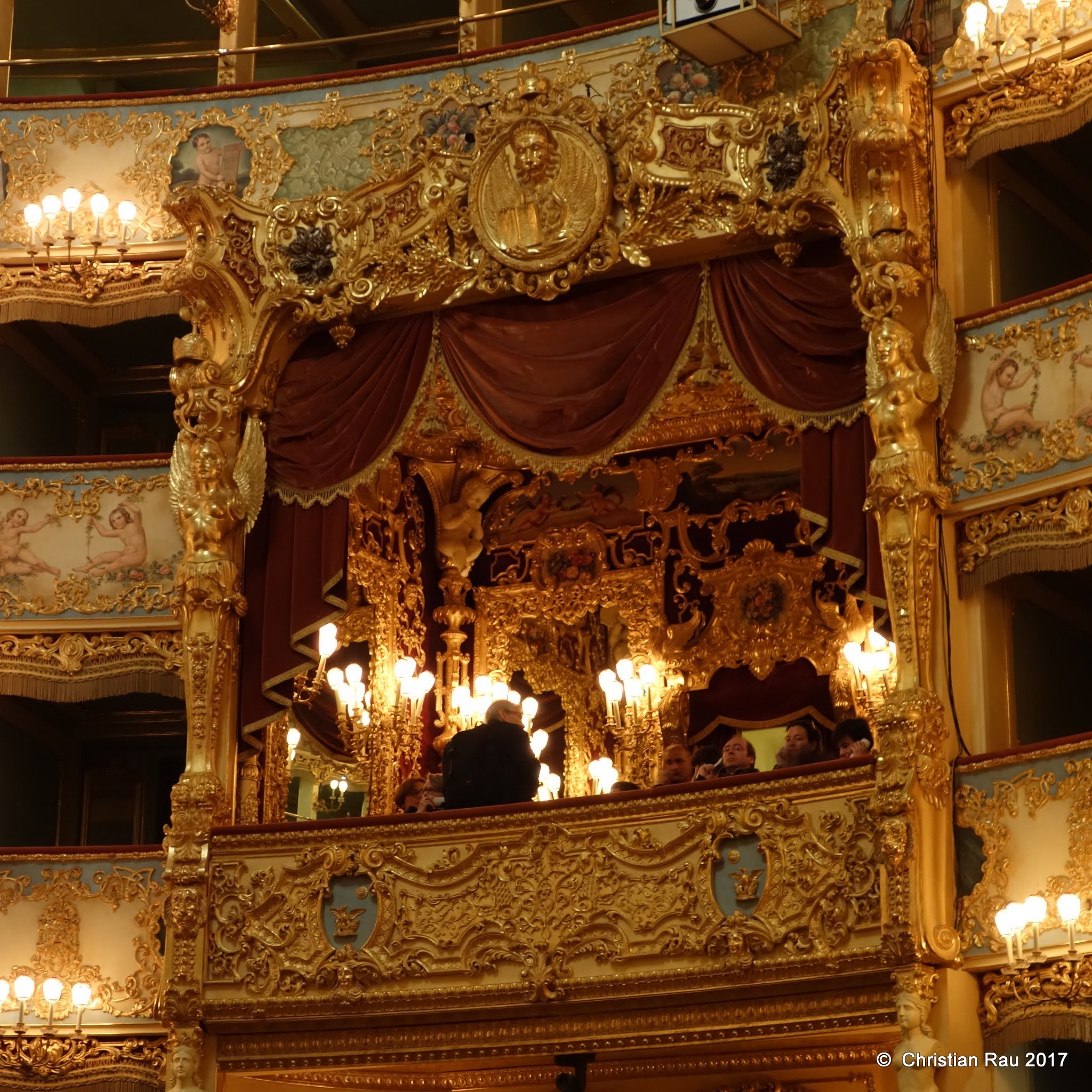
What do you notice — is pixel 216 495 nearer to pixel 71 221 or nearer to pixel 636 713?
pixel 71 221

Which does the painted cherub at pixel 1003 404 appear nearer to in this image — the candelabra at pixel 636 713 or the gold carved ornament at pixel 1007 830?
the gold carved ornament at pixel 1007 830

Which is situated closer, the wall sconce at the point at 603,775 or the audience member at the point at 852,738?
the audience member at the point at 852,738

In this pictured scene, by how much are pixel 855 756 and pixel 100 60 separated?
6924 millimetres

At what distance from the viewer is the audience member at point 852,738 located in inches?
451

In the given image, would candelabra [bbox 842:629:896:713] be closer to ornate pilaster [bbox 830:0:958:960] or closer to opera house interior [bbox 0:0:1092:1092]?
opera house interior [bbox 0:0:1092:1092]

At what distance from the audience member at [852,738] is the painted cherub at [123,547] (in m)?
4.63

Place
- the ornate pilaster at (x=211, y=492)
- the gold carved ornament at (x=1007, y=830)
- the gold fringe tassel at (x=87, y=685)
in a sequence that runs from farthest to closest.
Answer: the gold fringe tassel at (x=87, y=685) < the ornate pilaster at (x=211, y=492) < the gold carved ornament at (x=1007, y=830)

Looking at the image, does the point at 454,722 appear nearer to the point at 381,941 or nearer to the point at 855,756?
the point at 381,941

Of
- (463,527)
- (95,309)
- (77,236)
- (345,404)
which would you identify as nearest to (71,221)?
(77,236)

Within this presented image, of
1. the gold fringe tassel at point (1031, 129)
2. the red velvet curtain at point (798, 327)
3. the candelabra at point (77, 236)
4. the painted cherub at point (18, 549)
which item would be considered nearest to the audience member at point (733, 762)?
the red velvet curtain at point (798, 327)

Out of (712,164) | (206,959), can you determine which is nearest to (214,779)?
(206,959)

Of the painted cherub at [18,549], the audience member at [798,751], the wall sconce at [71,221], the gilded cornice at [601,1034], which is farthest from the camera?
the wall sconce at [71,221]

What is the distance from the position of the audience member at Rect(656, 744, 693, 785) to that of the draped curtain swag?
1.61 metres

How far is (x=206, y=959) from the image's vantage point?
12.1 metres
